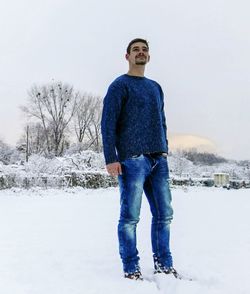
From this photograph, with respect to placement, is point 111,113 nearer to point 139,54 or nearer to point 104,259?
point 139,54

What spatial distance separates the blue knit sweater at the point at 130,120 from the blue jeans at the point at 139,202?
10 centimetres

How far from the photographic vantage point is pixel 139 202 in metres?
3.28

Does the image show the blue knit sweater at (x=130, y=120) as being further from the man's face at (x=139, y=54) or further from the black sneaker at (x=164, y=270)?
the black sneaker at (x=164, y=270)

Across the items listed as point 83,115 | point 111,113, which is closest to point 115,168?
point 111,113

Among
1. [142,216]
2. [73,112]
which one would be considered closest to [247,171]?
[73,112]

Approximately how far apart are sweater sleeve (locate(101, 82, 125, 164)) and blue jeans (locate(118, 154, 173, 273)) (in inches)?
7.5

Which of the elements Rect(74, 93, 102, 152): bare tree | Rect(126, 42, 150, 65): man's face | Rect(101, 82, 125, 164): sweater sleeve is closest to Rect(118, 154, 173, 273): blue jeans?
Rect(101, 82, 125, 164): sweater sleeve

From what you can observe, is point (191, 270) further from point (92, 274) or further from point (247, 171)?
point (247, 171)

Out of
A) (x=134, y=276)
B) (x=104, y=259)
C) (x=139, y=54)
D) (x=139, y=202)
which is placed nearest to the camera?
(x=134, y=276)

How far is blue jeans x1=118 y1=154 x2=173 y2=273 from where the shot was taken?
10.6ft

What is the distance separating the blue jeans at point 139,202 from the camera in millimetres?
3240

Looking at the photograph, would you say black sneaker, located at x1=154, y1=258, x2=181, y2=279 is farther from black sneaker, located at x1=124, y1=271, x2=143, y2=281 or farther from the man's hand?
the man's hand

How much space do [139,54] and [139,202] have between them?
1152mm

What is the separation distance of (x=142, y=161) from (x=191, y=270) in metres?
1.04
